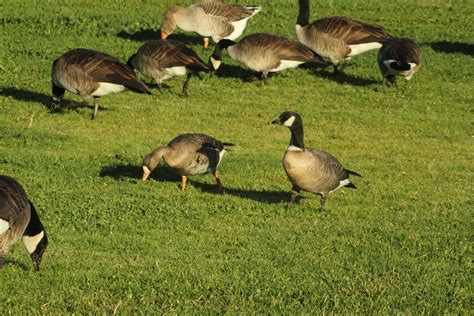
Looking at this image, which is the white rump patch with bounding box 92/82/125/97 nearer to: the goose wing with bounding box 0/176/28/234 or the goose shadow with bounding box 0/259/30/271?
the goose shadow with bounding box 0/259/30/271

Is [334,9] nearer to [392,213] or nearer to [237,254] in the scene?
[392,213]

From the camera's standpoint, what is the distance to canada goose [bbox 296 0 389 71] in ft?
69.3

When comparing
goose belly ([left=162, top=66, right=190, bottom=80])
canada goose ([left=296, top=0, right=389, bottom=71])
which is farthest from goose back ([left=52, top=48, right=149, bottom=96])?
canada goose ([left=296, top=0, right=389, bottom=71])

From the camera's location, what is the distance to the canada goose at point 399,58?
65.0 ft

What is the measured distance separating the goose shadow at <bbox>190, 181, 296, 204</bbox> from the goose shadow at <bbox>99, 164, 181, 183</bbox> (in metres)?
0.47

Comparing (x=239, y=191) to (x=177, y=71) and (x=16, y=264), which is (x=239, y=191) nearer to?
(x=16, y=264)

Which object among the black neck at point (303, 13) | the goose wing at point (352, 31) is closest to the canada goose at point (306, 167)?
the goose wing at point (352, 31)

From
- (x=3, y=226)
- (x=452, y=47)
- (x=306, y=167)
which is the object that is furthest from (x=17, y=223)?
(x=452, y=47)

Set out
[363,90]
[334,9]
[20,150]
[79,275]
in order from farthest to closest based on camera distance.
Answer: [334,9]
[363,90]
[20,150]
[79,275]

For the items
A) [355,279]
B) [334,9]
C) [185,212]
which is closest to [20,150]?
[185,212]

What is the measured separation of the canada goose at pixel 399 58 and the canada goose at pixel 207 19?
4.18m

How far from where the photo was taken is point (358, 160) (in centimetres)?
1584

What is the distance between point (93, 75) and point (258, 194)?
16.2 feet

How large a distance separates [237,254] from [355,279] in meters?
1.53
